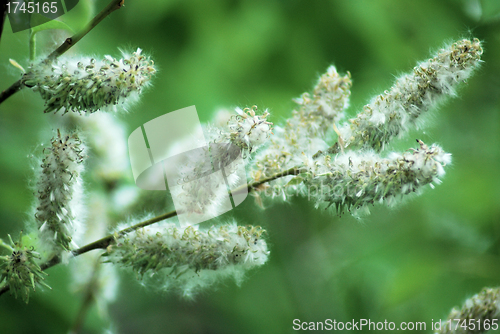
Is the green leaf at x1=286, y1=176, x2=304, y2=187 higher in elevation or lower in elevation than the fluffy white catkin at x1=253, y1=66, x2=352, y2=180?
lower

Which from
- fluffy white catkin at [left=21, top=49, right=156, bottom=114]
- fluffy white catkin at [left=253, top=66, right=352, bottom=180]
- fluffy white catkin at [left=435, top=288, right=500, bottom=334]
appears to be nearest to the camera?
fluffy white catkin at [left=21, top=49, right=156, bottom=114]

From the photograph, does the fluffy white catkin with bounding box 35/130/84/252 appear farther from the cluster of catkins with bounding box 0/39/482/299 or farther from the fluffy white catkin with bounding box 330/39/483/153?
the fluffy white catkin with bounding box 330/39/483/153

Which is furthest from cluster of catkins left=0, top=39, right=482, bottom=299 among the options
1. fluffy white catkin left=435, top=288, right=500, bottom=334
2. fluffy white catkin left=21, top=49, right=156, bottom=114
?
fluffy white catkin left=435, top=288, right=500, bottom=334

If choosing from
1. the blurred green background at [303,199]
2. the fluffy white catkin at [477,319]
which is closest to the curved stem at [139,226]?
the blurred green background at [303,199]

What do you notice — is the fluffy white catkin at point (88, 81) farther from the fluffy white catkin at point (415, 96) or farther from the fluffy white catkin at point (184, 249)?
the fluffy white catkin at point (415, 96)

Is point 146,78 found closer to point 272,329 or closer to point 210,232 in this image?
point 210,232

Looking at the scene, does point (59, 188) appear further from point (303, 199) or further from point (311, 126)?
point (303, 199)

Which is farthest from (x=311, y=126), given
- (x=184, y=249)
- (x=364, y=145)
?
(x=184, y=249)
